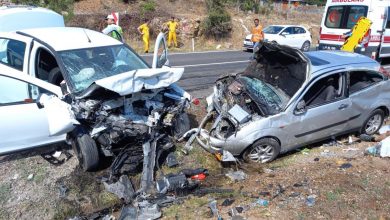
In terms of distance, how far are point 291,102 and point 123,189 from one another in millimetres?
2936

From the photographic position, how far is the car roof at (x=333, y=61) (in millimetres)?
6011

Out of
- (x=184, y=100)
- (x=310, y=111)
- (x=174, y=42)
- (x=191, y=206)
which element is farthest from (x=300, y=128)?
(x=174, y=42)

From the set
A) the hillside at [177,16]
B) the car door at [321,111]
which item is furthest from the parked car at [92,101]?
the hillside at [177,16]

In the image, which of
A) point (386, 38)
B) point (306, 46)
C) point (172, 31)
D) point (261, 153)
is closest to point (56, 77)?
point (261, 153)

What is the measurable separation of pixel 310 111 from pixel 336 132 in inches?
35.1

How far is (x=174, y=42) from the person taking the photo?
69.4 ft

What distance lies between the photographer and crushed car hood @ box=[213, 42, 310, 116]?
5809 mm

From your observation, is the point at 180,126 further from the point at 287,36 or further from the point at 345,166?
the point at 287,36

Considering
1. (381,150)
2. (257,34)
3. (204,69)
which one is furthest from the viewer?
(257,34)

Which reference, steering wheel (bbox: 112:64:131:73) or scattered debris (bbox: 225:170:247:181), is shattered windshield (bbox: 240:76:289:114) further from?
steering wheel (bbox: 112:64:131:73)

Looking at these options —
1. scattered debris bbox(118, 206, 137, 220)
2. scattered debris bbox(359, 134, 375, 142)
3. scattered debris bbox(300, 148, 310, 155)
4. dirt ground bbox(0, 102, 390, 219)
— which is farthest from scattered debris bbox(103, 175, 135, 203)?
scattered debris bbox(359, 134, 375, 142)

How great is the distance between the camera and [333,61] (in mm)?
6332

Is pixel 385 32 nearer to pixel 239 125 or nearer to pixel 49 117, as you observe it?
pixel 239 125

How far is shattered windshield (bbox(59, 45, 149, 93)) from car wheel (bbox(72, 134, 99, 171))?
29.5 inches
